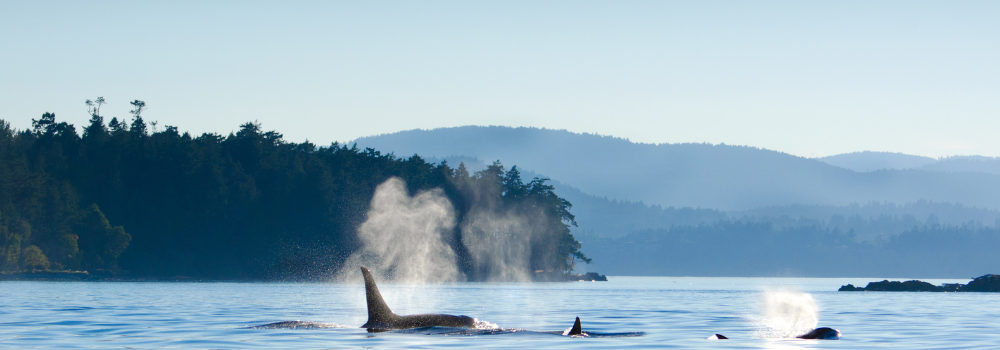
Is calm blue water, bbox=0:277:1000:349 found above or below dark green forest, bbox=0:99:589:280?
below

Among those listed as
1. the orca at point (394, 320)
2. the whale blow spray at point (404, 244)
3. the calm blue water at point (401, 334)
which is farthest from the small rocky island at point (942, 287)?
the orca at point (394, 320)

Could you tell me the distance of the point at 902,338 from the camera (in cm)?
3597

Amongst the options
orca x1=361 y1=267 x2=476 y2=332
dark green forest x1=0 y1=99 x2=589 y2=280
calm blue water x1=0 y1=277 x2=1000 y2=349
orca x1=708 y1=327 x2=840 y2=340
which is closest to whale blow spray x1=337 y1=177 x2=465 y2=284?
dark green forest x1=0 y1=99 x2=589 y2=280

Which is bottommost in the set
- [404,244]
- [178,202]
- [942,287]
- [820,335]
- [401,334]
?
[820,335]

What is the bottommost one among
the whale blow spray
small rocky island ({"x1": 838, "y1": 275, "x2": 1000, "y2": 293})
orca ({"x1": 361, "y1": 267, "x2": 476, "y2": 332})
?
orca ({"x1": 361, "y1": 267, "x2": 476, "y2": 332})

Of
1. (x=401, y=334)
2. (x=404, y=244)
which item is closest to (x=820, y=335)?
(x=401, y=334)

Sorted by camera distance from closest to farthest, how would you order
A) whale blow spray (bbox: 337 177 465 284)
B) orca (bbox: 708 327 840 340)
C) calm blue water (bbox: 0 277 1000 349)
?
1. calm blue water (bbox: 0 277 1000 349)
2. orca (bbox: 708 327 840 340)
3. whale blow spray (bbox: 337 177 465 284)

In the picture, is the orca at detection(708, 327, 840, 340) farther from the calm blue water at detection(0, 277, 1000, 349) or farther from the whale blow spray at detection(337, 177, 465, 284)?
the whale blow spray at detection(337, 177, 465, 284)

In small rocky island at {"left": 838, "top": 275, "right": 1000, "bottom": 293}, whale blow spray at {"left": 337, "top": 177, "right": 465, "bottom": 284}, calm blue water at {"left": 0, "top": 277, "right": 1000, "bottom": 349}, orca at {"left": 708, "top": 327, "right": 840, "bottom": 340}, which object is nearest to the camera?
calm blue water at {"left": 0, "top": 277, "right": 1000, "bottom": 349}

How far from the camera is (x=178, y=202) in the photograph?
528 ft

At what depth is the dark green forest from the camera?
143m

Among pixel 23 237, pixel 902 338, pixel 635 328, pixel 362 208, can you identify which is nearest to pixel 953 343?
pixel 902 338

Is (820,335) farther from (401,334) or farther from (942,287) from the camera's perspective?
(942,287)

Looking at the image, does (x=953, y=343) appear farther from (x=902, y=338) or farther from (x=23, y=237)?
(x=23, y=237)
